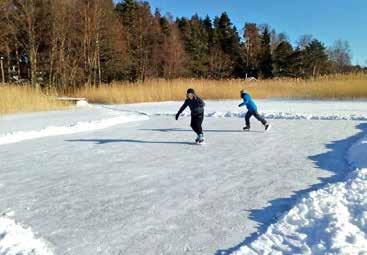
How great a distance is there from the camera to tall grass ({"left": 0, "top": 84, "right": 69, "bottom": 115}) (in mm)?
14024

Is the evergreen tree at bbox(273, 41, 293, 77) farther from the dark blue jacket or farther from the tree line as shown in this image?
the dark blue jacket

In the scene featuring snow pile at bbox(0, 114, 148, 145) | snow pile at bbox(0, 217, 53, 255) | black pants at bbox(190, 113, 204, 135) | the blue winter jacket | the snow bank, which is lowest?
snow pile at bbox(0, 217, 53, 255)

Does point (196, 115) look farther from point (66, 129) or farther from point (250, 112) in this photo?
point (66, 129)

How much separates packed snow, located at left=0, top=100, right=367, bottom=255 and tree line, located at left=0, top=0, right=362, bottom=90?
1820cm

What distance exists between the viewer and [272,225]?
3252 millimetres

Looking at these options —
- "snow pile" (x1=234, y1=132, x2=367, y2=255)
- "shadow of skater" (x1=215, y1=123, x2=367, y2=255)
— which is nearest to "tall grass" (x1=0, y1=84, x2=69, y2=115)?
"shadow of skater" (x1=215, y1=123, x2=367, y2=255)

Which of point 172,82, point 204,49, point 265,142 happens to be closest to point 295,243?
point 265,142

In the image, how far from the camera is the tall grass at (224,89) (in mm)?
18250

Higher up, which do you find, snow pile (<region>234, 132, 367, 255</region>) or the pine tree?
the pine tree

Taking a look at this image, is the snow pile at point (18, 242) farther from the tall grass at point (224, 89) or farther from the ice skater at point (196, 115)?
the tall grass at point (224, 89)

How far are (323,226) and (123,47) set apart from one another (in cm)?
3308

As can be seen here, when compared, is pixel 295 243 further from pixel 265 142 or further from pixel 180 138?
pixel 180 138

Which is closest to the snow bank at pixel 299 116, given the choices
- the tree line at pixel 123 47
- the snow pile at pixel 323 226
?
the snow pile at pixel 323 226

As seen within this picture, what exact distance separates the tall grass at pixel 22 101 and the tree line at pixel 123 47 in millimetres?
7943
